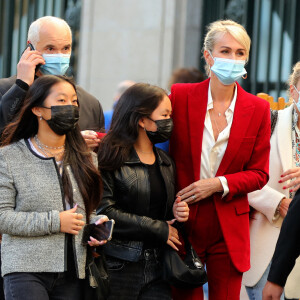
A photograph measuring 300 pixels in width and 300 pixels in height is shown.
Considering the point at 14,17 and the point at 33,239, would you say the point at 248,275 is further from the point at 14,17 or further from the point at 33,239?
the point at 14,17

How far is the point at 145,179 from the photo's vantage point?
496 cm

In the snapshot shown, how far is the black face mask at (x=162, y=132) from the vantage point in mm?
5031

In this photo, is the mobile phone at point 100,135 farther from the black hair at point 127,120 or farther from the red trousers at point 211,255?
the red trousers at point 211,255

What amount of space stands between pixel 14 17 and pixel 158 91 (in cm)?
738

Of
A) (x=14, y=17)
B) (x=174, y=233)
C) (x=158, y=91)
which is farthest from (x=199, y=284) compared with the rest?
(x=14, y=17)

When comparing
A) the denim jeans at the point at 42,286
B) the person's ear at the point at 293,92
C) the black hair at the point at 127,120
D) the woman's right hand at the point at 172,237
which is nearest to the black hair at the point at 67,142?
the black hair at the point at 127,120

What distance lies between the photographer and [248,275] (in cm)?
566

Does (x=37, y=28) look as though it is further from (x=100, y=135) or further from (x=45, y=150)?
(x=45, y=150)

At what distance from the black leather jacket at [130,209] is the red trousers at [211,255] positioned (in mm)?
274

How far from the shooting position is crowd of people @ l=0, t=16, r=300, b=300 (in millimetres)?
4496

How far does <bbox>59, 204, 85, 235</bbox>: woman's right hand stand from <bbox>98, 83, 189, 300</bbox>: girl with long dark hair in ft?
1.30

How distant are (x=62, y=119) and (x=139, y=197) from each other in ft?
2.22

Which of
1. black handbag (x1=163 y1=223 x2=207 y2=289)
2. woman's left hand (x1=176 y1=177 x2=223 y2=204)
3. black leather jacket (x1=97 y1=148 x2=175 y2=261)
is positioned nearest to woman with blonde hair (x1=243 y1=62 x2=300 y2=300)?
woman's left hand (x1=176 y1=177 x2=223 y2=204)

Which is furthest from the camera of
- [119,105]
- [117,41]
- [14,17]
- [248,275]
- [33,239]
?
[14,17]
